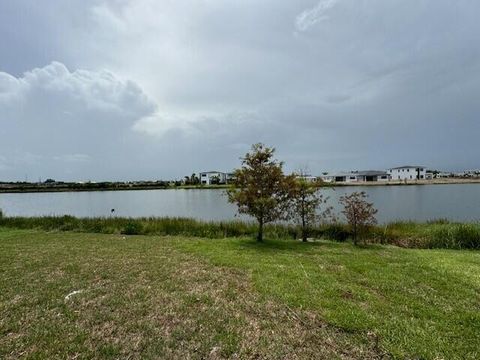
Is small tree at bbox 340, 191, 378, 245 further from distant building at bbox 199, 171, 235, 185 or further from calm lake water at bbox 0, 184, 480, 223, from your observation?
distant building at bbox 199, 171, 235, 185

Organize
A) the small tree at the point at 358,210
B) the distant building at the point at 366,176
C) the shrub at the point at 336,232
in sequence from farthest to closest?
the distant building at the point at 366,176
the shrub at the point at 336,232
the small tree at the point at 358,210

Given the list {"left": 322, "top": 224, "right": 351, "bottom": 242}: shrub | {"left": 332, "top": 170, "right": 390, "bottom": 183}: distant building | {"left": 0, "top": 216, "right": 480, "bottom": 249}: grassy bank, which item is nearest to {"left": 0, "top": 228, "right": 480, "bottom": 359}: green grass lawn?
{"left": 0, "top": 216, "right": 480, "bottom": 249}: grassy bank

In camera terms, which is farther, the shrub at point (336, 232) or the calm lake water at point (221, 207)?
the calm lake water at point (221, 207)

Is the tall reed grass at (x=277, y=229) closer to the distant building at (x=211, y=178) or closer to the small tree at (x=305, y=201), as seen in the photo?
the small tree at (x=305, y=201)

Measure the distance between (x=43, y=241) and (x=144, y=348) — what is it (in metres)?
9.65

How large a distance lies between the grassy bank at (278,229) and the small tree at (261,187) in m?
2.42

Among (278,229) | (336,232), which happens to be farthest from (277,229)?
(336,232)

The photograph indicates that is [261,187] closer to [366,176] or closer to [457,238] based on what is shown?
[457,238]

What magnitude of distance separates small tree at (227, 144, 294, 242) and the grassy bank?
7.95 ft

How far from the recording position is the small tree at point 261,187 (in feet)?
35.7

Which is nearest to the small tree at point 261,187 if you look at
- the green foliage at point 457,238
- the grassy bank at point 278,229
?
the grassy bank at point 278,229

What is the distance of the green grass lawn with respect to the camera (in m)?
3.52

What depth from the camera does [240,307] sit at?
4598 millimetres

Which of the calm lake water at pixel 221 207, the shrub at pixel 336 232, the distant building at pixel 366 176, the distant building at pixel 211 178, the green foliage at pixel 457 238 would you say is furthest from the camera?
the distant building at pixel 211 178
